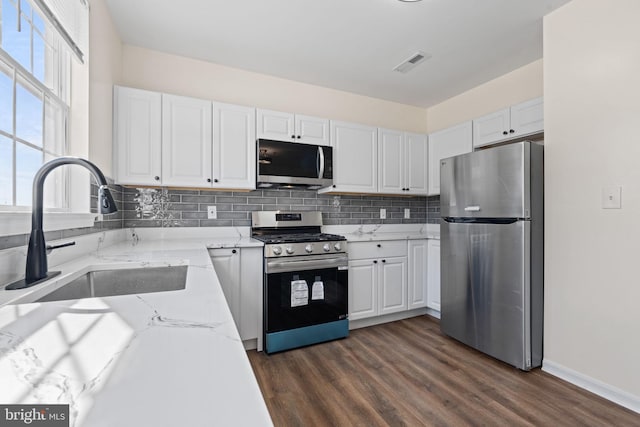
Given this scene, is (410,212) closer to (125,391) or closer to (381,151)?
(381,151)

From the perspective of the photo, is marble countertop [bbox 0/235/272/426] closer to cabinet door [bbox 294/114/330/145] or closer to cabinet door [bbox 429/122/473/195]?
cabinet door [bbox 294/114/330/145]

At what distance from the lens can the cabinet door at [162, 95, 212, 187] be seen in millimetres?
2381

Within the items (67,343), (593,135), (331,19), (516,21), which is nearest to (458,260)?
(593,135)

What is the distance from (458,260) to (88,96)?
2.90 m

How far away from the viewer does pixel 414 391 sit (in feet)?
6.19

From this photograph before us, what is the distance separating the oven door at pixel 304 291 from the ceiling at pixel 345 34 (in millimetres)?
1780

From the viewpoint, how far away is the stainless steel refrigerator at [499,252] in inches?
81.6

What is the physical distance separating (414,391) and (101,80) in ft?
9.45

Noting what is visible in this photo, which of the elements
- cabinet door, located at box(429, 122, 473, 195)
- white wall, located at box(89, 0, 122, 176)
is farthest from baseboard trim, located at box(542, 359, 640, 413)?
white wall, located at box(89, 0, 122, 176)

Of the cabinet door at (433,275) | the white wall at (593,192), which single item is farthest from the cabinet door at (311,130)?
the white wall at (593,192)

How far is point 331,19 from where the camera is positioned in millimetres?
2141

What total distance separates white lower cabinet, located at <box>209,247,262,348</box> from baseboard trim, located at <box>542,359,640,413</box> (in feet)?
7.03

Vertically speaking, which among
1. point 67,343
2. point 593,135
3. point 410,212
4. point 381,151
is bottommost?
point 67,343

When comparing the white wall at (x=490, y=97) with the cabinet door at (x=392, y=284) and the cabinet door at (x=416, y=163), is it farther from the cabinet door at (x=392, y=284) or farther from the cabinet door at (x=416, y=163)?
the cabinet door at (x=392, y=284)
